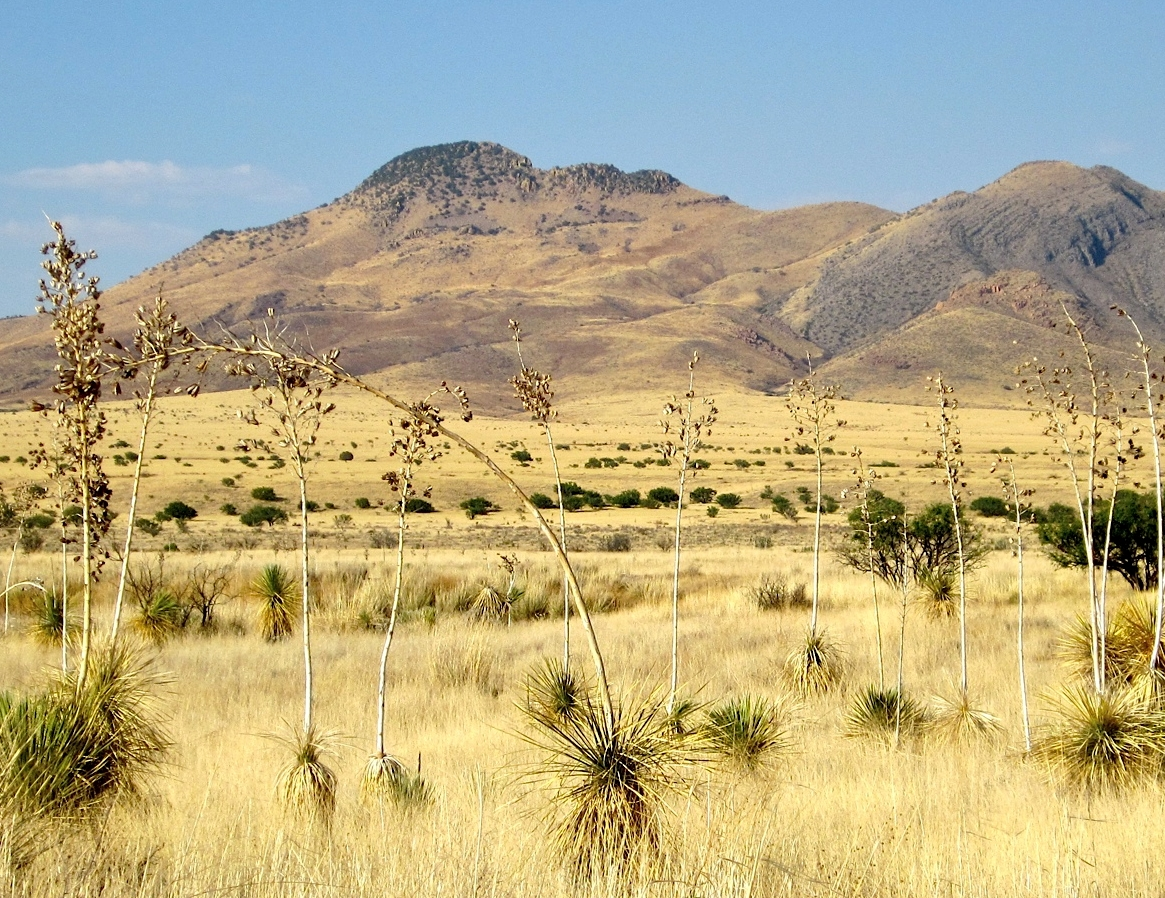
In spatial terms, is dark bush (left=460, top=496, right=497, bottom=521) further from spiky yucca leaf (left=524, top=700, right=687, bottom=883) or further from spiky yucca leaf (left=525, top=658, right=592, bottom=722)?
spiky yucca leaf (left=524, top=700, right=687, bottom=883)

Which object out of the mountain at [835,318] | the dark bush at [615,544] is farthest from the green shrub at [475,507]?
the mountain at [835,318]

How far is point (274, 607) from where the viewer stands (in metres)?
16.0

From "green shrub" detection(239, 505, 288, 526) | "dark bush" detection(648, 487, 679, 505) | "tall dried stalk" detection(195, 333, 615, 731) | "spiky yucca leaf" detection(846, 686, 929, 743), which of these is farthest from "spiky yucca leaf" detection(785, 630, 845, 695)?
"dark bush" detection(648, 487, 679, 505)

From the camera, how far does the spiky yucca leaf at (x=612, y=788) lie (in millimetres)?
4730

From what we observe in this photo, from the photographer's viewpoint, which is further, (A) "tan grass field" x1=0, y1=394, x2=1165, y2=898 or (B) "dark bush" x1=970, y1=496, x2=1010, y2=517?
(B) "dark bush" x1=970, y1=496, x2=1010, y2=517

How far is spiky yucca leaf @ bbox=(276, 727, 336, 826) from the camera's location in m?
6.68

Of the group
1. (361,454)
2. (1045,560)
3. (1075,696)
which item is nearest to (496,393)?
(361,454)

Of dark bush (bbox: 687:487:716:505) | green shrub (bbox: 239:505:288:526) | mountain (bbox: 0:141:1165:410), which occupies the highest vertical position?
mountain (bbox: 0:141:1165:410)

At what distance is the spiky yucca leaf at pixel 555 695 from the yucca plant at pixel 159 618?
762 centimetres

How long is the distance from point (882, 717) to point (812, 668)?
8.26ft

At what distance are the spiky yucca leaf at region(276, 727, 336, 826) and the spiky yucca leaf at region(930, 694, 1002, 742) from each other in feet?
17.3

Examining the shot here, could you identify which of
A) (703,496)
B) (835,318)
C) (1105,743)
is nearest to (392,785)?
(1105,743)

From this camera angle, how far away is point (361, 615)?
17.6 m

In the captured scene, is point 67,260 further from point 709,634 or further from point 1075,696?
point 709,634
